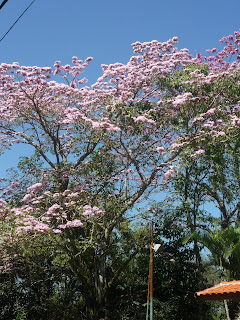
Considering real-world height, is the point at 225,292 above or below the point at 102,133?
below

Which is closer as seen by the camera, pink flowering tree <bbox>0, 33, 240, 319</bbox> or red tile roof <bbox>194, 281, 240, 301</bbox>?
red tile roof <bbox>194, 281, 240, 301</bbox>

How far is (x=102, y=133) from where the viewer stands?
11.5 meters

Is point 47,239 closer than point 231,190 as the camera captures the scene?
Yes

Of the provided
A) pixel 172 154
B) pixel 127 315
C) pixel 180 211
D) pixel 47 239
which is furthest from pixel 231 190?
pixel 47 239

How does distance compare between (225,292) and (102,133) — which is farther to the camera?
(102,133)

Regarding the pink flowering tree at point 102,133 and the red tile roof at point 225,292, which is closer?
the red tile roof at point 225,292

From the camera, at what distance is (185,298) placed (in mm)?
13906

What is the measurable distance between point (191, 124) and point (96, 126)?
307 centimetres

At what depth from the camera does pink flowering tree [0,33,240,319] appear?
38.4ft

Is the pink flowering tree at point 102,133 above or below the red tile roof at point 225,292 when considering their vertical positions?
above

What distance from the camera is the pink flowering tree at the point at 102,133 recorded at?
38.4 ft

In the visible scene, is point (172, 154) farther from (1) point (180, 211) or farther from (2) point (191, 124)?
(1) point (180, 211)

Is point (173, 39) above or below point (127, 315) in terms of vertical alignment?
above

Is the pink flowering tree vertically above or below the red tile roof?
above
